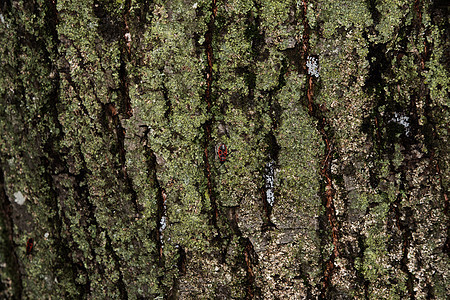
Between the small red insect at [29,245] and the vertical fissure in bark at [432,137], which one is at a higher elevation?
the vertical fissure in bark at [432,137]

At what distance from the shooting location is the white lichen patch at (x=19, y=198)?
132cm

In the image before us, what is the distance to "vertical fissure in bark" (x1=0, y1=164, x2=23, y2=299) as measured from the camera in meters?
1.28

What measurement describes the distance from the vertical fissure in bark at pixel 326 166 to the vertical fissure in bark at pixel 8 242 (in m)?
1.12

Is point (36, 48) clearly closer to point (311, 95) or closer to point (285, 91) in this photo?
point (285, 91)

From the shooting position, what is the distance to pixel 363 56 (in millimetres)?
1390

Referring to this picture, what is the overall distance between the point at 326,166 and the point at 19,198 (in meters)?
1.12

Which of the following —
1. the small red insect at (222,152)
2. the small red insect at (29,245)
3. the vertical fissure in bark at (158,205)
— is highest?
the small red insect at (222,152)

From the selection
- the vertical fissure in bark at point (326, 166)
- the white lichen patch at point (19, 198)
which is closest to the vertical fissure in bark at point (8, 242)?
the white lichen patch at point (19, 198)

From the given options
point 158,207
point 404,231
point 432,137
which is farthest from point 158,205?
point 432,137

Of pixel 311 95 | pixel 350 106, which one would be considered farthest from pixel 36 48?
pixel 350 106

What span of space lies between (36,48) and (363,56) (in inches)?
47.2

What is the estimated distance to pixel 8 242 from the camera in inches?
50.8

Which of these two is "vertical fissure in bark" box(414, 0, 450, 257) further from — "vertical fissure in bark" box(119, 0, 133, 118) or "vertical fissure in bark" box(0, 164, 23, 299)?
"vertical fissure in bark" box(0, 164, 23, 299)

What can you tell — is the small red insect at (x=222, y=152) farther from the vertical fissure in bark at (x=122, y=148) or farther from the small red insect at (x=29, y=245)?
the small red insect at (x=29, y=245)
